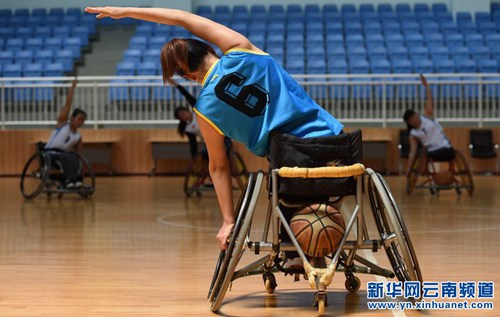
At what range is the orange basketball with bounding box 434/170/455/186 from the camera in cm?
1023

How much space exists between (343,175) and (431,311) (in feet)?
1.92

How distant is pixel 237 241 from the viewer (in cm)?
321

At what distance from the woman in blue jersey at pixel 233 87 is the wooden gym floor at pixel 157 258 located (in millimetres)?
525

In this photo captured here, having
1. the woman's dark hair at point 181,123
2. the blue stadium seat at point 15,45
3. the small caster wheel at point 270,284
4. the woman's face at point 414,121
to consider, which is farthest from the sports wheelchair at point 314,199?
the blue stadium seat at point 15,45

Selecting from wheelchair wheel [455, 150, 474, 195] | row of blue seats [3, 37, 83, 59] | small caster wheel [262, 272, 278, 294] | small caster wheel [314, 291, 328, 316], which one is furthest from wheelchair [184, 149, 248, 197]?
row of blue seats [3, 37, 83, 59]

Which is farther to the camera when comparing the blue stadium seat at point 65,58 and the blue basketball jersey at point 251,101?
the blue stadium seat at point 65,58

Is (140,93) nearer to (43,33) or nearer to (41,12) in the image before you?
(43,33)

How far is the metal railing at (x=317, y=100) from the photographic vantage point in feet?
48.3

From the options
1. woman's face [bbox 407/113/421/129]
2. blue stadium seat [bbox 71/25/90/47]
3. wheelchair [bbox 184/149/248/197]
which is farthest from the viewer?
blue stadium seat [bbox 71/25/90/47]

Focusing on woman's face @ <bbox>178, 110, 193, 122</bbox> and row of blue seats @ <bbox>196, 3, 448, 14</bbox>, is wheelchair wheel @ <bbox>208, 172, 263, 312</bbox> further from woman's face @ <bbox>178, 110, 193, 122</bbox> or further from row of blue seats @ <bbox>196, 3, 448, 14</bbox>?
row of blue seats @ <bbox>196, 3, 448, 14</bbox>

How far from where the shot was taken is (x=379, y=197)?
339cm

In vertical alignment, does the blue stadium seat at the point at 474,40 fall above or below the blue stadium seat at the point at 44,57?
above

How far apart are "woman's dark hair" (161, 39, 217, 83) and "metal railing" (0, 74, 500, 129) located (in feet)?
37.1

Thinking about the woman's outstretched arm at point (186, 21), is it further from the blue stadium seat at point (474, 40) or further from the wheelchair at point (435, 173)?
the blue stadium seat at point (474, 40)
